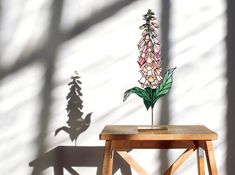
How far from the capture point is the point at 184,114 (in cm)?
228

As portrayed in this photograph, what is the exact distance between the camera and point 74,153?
232 cm

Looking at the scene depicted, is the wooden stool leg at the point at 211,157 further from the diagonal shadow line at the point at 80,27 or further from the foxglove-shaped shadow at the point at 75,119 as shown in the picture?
the diagonal shadow line at the point at 80,27

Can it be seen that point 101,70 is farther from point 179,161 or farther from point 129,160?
point 179,161

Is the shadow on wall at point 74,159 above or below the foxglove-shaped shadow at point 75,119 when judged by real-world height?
below

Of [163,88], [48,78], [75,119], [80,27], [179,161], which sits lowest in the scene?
[179,161]

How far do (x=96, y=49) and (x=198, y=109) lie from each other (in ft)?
2.30

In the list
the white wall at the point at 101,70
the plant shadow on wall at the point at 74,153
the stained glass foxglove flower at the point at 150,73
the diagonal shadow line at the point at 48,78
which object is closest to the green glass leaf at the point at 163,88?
the stained glass foxglove flower at the point at 150,73

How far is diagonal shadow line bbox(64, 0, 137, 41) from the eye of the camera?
7.59 feet

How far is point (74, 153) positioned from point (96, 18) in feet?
2.70

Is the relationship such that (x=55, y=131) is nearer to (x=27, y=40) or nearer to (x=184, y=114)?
(x=27, y=40)

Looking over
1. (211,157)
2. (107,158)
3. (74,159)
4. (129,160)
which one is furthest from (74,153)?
(211,157)

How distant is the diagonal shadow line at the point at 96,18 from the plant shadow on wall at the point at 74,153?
9.7 inches

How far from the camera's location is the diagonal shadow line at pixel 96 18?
2.31 meters

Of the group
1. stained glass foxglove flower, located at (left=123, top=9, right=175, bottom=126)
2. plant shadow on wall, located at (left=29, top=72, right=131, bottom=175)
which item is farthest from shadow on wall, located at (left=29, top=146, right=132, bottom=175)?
stained glass foxglove flower, located at (left=123, top=9, right=175, bottom=126)
